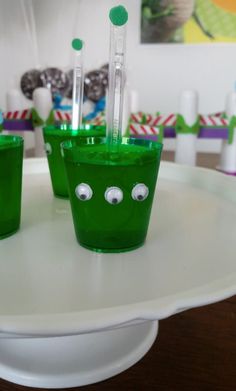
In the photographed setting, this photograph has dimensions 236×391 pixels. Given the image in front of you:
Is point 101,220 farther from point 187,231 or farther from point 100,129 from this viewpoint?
point 100,129

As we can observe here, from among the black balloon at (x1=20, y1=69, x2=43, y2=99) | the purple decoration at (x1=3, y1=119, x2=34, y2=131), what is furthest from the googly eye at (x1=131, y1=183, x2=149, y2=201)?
the black balloon at (x1=20, y1=69, x2=43, y2=99)

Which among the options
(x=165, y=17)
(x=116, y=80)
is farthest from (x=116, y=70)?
(x=165, y=17)

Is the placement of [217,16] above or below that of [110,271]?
above

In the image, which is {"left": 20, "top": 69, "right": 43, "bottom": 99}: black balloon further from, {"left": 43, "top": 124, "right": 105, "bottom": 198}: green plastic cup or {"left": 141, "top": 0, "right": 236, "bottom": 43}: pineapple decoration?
{"left": 43, "top": 124, "right": 105, "bottom": 198}: green plastic cup

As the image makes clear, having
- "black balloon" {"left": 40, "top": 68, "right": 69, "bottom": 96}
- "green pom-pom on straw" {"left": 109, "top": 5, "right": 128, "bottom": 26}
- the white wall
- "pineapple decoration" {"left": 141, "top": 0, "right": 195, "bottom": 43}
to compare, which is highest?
"pineapple decoration" {"left": 141, "top": 0, "right": 195, "bottom": 43}

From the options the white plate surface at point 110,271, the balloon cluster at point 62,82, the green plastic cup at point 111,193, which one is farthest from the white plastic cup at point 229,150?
the green plastic cup at point 111,193

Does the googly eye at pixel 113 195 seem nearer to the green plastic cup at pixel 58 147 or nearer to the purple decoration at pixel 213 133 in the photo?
the green plastic cup at pixel 58 147

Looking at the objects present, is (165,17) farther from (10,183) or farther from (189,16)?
(10,183)
